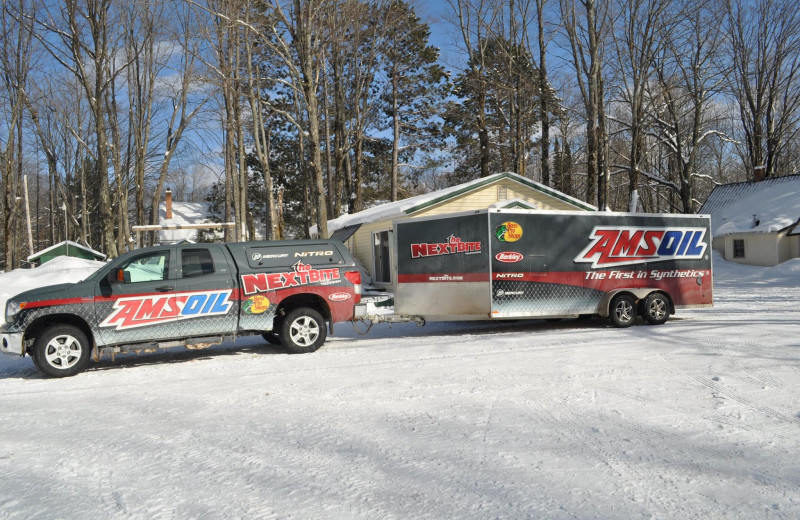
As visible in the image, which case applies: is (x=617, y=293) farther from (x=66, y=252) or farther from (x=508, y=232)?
(x=66, y=252)

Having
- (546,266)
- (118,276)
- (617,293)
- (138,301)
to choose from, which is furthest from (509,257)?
(118,276)

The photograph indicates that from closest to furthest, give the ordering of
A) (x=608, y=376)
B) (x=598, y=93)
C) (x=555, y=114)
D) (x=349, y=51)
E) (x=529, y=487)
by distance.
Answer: (x=529, y=487) → (x=608, y=376) → (x=598, y=93) → (x=555, y=114) → (x=349, y=51)

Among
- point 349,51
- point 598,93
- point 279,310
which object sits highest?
point 349,51

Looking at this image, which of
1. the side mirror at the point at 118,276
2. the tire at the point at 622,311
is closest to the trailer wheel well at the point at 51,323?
the side mirror at the point at 118,276

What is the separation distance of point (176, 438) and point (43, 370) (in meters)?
4.11

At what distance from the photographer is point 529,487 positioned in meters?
3.84

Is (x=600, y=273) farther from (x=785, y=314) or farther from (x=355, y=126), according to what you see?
(x=355, y=126)

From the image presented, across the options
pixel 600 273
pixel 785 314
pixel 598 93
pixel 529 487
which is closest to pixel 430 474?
pixel 529 487

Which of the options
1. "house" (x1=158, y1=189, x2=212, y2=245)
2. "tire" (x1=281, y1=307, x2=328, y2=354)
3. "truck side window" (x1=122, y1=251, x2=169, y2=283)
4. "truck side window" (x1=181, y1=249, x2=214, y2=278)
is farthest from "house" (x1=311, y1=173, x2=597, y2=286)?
"house" (x1=158, y1=189, x2=212, y2=245)

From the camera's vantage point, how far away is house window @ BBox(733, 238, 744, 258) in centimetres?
2991

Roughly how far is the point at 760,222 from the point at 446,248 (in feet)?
81.2

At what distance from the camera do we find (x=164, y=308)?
Answer: 334 inches

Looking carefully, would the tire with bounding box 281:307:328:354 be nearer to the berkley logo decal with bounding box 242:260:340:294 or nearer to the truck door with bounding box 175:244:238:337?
the berkley logo decal with bounding box 242:260:340:294

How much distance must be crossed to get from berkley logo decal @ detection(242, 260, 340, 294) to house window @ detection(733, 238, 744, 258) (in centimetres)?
2784
